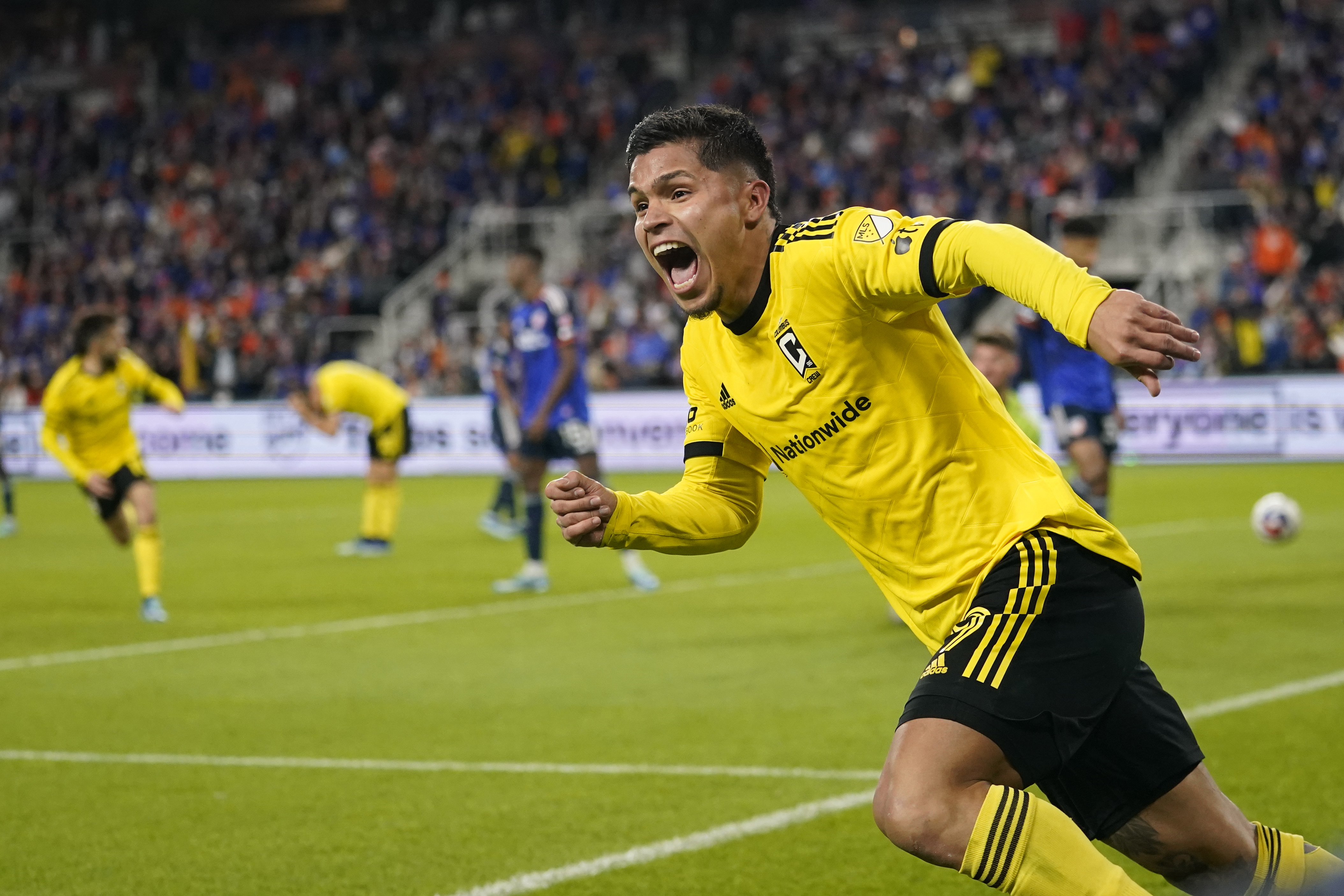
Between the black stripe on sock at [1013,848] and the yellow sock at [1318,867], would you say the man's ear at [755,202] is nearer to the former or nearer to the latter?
the black stripe on sock at [1013,848]

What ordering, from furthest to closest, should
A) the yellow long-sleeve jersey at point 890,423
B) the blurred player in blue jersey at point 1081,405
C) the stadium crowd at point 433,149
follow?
the stadium crowd at point 433,149
the blurred player in blue jersey at point 1081,405
the yellow long-sleeve jersey at point 890,423

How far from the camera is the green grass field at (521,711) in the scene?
5691mm

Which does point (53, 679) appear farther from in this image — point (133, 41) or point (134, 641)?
point (133, 41)

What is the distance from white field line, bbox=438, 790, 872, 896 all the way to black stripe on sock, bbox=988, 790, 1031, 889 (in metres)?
2.24

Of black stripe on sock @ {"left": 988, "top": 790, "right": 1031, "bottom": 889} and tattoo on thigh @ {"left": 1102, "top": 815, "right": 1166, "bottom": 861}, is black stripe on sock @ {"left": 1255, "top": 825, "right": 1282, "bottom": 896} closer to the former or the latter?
tattoo on thigh @ {"left": 1102, "top": 815, "right": 1166, "bottom": 861}

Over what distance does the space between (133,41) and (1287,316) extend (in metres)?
32.1

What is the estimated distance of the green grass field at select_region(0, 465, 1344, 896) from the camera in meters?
5.69

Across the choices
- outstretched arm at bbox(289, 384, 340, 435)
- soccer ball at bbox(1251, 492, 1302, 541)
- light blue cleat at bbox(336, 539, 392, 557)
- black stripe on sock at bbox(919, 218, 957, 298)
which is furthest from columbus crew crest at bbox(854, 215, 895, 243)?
outstretched arm at bbox(289, 384, 340, 435)

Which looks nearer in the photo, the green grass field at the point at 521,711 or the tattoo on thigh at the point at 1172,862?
the tattoo on thigh at the point at 1172,862

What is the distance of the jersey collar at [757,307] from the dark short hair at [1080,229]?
690cm

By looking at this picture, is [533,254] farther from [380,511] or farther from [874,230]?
[874,230]

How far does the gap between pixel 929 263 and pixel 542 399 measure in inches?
393

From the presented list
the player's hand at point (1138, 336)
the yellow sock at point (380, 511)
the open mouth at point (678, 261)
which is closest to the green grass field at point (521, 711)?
the yellow sock at point (380, 511)

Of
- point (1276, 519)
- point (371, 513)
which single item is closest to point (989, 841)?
point (1276, 519)
